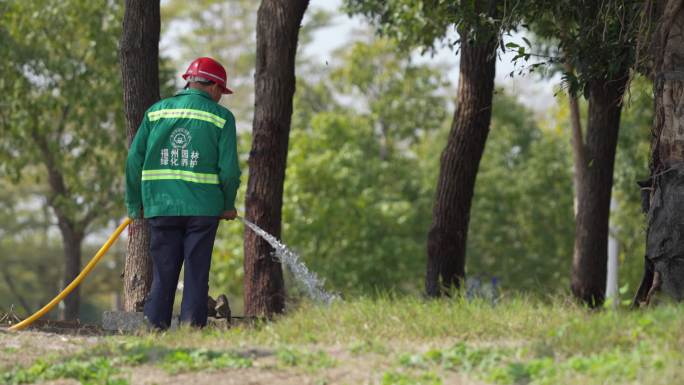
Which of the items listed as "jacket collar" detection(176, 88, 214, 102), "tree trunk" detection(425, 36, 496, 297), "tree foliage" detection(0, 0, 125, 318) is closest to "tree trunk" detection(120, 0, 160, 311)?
"jacket collar" detection(176, 88, 214, 102)

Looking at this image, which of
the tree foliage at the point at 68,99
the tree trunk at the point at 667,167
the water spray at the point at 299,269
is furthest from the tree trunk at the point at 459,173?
the tree foliage at the point at 68,99

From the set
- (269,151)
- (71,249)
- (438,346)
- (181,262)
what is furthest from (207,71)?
(71,249)

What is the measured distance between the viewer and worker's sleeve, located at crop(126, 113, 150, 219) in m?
9.16

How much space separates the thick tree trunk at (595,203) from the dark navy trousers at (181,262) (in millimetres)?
9130

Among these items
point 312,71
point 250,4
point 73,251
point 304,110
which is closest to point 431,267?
point 73,251

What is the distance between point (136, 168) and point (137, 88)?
256 centimetres

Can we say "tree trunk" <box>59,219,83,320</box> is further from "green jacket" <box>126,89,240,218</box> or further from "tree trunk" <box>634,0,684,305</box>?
"tree trunk" <box>634,0,684,305</box>

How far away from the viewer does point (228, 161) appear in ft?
29.3

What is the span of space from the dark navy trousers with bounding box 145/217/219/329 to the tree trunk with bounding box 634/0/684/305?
11.6ft

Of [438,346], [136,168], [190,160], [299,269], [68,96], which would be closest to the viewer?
[438,346]

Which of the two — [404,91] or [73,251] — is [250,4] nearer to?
[404,91]

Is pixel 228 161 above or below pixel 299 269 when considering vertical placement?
above

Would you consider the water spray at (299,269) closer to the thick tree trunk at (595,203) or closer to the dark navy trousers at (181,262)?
the dark navy trousers at (181,262)

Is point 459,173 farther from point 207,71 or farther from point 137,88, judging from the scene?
point 207,71
